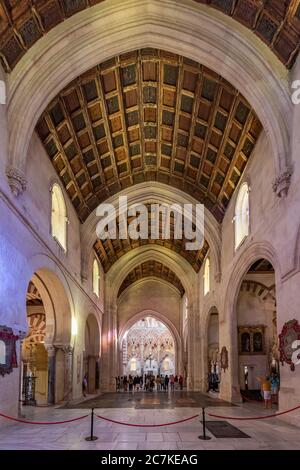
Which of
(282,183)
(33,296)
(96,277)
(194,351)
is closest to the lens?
(282,183)

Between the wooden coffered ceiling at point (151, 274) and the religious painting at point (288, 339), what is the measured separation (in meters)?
24.8

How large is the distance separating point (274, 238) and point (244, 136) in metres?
4.39

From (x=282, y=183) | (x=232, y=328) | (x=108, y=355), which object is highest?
(x=282, y=183)

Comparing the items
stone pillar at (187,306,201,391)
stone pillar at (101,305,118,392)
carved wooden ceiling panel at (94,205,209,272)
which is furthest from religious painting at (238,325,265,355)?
stone pillar at (101,305,118,392)

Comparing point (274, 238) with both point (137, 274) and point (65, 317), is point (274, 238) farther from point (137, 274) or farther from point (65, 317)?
point (137, 274)

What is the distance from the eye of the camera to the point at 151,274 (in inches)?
1599

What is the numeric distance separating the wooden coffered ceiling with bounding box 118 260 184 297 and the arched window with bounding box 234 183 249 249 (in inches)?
713

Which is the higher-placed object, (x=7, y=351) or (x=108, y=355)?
(x=7, y=351)

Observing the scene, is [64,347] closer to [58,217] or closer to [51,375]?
[51,375]

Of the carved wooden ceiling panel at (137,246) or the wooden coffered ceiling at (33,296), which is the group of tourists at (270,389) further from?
the wooden coffered ceiling at (33,296)

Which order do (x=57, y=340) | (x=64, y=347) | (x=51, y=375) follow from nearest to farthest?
1. (x=51, y=375)
2. (x=64, y=347)
3. (x=57, y=340)

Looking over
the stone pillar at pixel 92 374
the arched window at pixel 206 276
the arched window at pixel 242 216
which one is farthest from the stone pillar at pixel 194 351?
the arched window at pixel 242 216

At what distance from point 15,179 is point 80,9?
4.76 m

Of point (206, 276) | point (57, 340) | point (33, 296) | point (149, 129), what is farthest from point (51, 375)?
point (206, 276)
